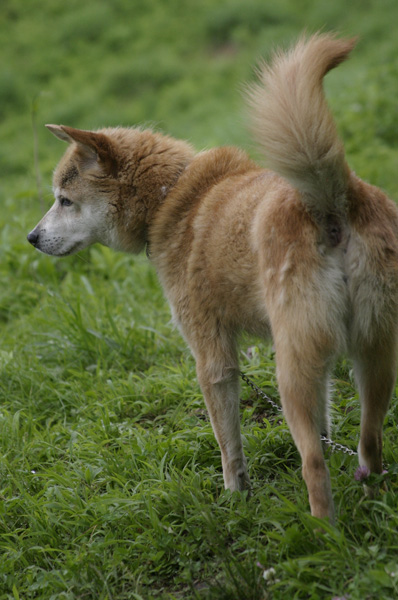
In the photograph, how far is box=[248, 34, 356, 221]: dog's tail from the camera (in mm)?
2527

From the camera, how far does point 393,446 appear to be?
3.14m

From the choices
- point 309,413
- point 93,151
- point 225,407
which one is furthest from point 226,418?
point 93,151

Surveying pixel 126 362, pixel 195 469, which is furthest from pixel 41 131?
pixel 195 469

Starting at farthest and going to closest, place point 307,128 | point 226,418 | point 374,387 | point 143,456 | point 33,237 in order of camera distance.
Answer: point 33,237, point 143,456, point 226,418, point 374,387, point 307,128

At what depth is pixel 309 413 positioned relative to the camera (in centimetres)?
257

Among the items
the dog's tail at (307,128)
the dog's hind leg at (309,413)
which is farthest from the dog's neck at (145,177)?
the dog's hind leg at (309,413)

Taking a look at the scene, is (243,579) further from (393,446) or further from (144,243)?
(144,243)

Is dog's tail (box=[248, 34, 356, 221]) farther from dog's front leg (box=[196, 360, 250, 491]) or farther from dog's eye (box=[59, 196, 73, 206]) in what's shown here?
dog's eye (box=[59, 196, 73, 206])

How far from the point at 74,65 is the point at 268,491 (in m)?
11.1

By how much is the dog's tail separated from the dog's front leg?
39.6 inches

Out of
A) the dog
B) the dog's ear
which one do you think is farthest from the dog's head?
the dog

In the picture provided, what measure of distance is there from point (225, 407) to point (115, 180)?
1323 mm

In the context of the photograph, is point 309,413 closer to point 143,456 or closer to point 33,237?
point 143,456

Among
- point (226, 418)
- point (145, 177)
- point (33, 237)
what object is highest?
point (145, 177)
